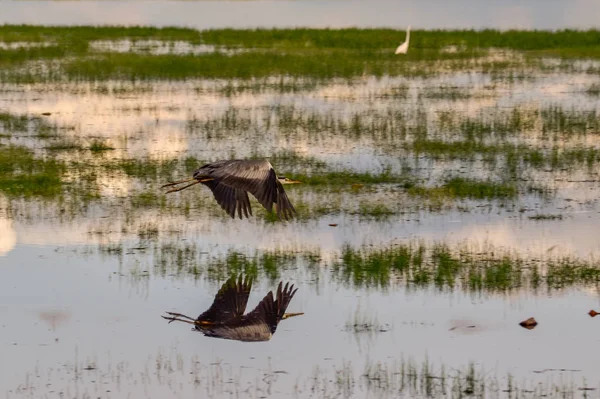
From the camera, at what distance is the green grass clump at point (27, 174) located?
14078 millimetres

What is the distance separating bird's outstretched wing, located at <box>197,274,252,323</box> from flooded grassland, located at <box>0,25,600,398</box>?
10 centimetres

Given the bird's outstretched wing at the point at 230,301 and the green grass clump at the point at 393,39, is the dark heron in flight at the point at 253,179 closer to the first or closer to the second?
the bird's outstretched wing at the point at 230,301

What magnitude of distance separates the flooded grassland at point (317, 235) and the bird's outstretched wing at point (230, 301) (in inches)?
3.8

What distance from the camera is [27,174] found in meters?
14.9

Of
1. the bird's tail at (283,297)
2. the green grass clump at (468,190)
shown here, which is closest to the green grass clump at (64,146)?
the green grass clump at (468,190)

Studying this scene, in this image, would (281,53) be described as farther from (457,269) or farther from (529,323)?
(529,323)

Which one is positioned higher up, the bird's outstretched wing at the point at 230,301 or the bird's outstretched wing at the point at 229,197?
the bird's outstretched wing at the point at 229,197

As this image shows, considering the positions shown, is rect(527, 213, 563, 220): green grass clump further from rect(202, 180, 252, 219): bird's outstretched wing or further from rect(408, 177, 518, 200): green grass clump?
rect(202, 180, 252, 219): bird's outstretched wing

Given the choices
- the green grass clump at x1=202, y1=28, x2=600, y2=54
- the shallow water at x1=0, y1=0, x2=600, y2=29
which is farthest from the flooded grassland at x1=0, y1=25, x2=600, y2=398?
the shallow water at x1=0, y1=0, x2=600, y2=29

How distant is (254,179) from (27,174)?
222 inches

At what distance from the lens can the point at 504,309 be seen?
31.3 ft

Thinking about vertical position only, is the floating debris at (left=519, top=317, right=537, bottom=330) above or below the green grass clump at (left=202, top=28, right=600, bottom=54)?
below

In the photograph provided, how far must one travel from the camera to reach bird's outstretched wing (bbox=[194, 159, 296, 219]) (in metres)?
10.1

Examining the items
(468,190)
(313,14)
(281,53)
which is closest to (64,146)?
(468,190)
